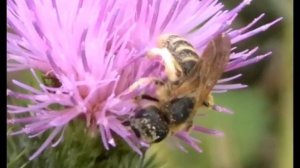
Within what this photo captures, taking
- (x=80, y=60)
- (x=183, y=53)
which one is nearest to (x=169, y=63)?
(x=183, y=53)

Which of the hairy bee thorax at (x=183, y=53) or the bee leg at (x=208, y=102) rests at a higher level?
the hairy bee thorax at (x=183, y=53)

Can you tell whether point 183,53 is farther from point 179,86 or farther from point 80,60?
point 80,60

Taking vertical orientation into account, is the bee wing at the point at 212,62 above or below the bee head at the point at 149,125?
above

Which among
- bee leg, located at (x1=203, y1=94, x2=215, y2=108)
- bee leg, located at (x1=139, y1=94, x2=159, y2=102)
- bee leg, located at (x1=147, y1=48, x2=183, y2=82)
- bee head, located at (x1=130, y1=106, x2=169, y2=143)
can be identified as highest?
bee leg, located at (x1=147, y1=48, x2=183, y2=82)

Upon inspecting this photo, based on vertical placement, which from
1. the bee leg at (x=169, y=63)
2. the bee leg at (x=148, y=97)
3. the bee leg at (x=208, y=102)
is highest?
the bee leg at (x=169, y=63)

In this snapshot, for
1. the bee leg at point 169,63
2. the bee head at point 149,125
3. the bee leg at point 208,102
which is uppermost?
the bee leg at point 169,63
